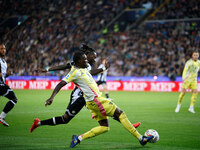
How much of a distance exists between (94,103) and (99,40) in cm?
2912

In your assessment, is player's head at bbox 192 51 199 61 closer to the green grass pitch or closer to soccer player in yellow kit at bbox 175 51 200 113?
soccer player in yellow kit at bbox 175 51 200 113

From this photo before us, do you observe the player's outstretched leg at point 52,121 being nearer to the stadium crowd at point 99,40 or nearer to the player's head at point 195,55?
the player's head at point 195,55

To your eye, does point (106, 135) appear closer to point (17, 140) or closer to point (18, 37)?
point (17, 140)

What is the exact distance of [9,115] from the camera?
14.2m

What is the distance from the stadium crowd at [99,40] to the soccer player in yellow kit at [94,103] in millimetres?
22358

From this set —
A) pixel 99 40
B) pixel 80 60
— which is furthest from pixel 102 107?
pixel 99 40

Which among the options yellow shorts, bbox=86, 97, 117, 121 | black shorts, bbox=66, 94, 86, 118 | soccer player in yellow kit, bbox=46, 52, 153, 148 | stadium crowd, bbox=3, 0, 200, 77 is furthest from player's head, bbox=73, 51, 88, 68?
stadium crowd, bbox=3, 0, 200, 77

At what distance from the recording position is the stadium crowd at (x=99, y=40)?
1239 inches

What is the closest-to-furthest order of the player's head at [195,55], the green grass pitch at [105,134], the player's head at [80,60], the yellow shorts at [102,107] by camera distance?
the yellow shorts at [102,107] < the player's head at [80,60] < the green grass pitch at [105,134] < the player's head at [195,55]

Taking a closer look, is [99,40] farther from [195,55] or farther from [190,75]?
[195,55]

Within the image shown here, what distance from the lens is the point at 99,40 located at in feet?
120

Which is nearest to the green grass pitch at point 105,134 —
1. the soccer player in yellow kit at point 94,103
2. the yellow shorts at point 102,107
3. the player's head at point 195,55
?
the soccer player in yellow kit at point 94,103

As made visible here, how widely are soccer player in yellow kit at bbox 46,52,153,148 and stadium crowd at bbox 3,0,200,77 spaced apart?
→ 2236 centimetres

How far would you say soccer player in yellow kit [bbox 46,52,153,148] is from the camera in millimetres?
7602
